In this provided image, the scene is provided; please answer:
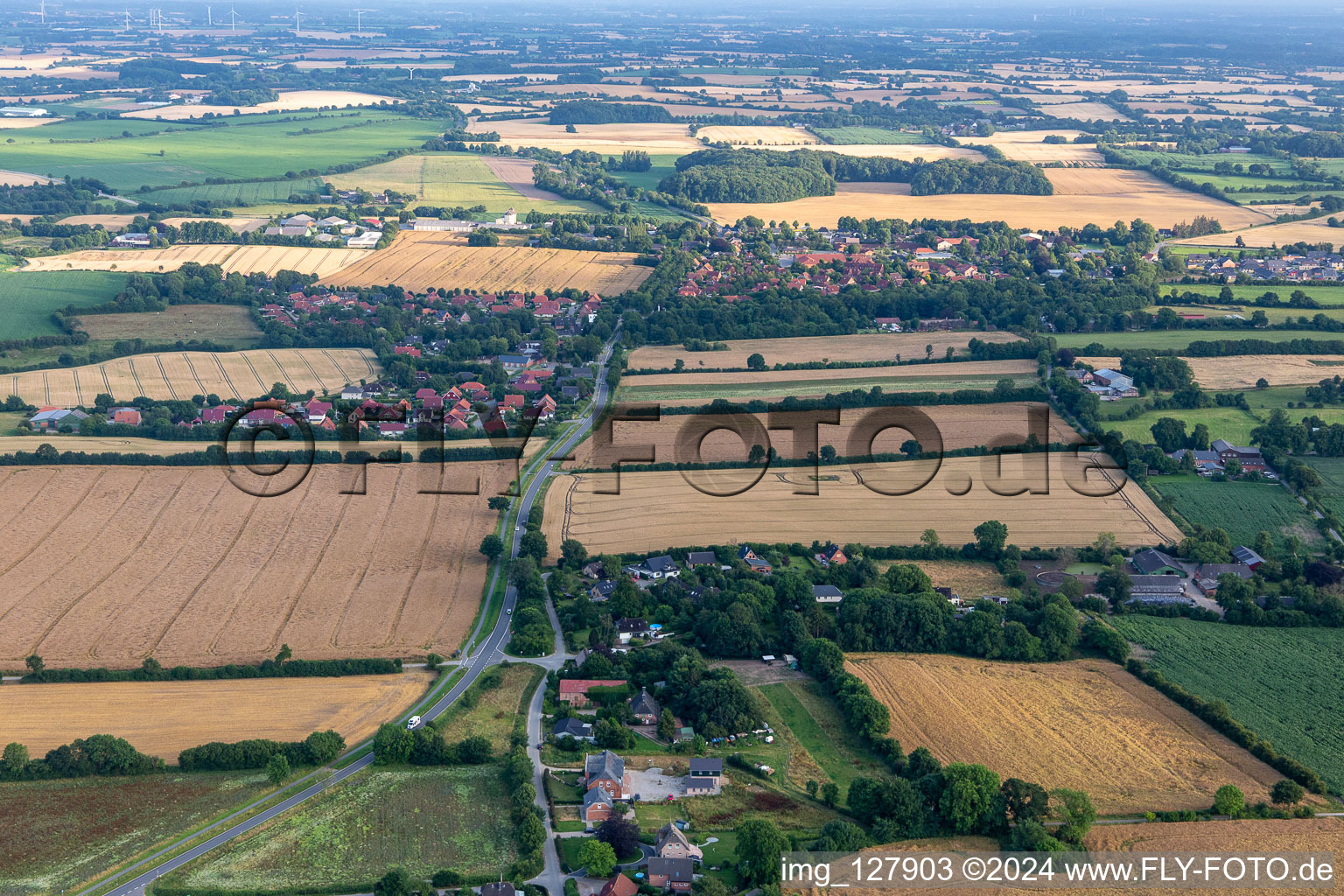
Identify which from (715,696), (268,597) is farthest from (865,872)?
(268,597)

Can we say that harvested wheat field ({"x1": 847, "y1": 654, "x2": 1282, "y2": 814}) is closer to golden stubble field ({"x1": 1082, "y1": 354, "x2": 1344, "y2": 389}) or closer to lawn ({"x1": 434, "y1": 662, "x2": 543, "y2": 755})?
lawn ({"x1": 434, "y1": 662, "x2": 543, "y2": 755})

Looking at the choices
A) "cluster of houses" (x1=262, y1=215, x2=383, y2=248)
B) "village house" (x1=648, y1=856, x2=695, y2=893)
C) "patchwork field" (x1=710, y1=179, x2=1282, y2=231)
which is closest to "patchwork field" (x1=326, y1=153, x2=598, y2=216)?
"cluster of houses" (x1=262, y1=215, x2=383, y2=248)

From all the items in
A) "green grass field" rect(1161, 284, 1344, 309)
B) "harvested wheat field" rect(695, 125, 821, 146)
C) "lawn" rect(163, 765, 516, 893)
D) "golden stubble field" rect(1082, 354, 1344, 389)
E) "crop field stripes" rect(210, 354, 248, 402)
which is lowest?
"lawn" rect(163, 765, 516, 893)

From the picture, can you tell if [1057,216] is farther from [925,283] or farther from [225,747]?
[225,747]

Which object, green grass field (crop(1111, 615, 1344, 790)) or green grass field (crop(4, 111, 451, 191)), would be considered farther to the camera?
green grass field (crop(4, 111, 451, 191))

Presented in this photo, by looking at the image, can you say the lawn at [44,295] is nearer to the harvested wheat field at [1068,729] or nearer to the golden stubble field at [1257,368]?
the harvested wheat field at [1068,729]

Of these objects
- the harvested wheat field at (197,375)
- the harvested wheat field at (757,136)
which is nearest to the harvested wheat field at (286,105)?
the harvested wheat field at (757,136)
